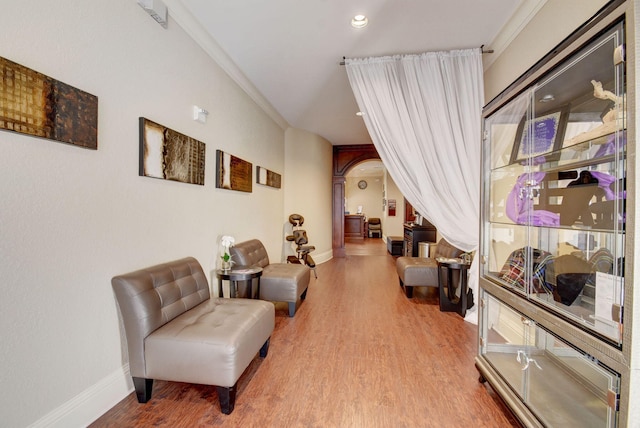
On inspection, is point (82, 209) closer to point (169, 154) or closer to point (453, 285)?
point (169, 154)

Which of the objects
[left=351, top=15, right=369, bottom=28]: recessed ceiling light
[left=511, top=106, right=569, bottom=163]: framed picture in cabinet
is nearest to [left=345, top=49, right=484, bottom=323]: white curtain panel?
[left=351, top=15, right=369, bottom=28]: recessed ceiling light

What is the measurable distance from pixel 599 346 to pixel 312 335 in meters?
2.24

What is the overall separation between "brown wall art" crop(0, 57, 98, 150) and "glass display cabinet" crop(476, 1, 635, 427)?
2.52m

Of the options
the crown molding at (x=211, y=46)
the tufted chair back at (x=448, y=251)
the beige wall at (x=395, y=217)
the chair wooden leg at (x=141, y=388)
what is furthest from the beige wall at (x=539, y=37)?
the beige wall at (x=395, y=217)

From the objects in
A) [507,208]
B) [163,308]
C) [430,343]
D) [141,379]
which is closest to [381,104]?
[507,208]

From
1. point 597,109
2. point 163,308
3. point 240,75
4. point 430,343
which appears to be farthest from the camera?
point 240,75

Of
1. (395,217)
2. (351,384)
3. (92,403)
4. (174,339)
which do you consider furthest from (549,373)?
(395,217)

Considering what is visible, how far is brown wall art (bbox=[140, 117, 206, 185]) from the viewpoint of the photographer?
6.88 feet

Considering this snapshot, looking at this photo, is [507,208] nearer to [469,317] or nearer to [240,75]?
[469,317]

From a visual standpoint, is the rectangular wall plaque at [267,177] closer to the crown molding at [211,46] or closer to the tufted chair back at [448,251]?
the crown molding at [211,46]

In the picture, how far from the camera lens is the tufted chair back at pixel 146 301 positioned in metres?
Answer: 1.80

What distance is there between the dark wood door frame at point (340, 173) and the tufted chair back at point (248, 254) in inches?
156

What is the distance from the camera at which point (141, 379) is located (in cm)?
183

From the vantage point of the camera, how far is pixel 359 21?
2.59m
